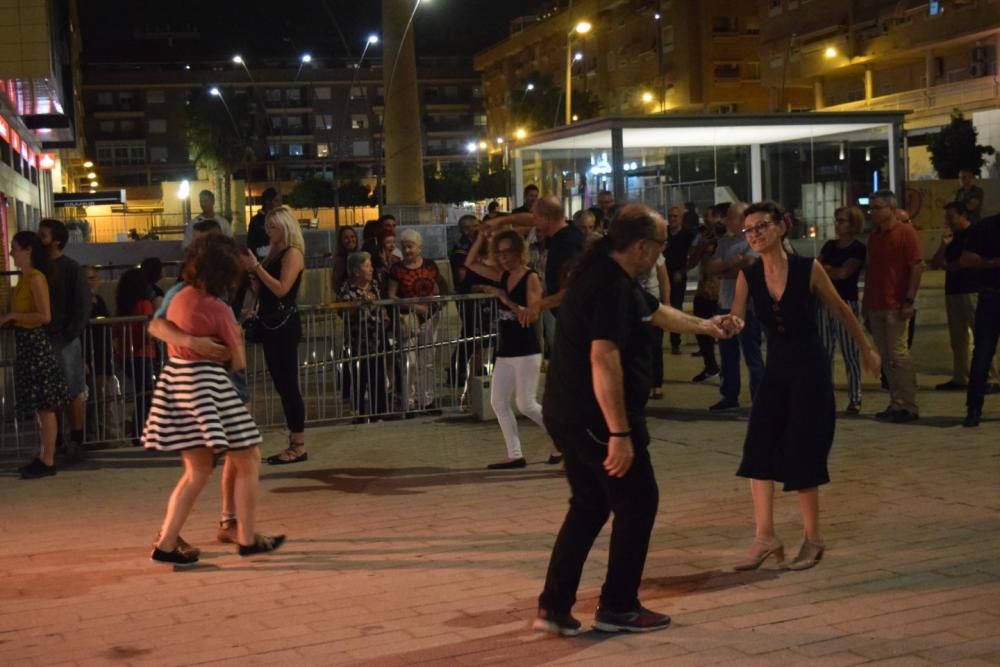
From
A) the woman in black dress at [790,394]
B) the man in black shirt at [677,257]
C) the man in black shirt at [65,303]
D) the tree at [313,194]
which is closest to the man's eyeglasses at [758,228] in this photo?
the woman in black dress at [790,394]

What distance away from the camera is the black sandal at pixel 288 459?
10.5 metres

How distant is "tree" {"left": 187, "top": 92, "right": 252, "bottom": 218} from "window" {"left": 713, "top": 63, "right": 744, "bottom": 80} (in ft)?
129

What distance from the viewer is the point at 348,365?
12.7 meters

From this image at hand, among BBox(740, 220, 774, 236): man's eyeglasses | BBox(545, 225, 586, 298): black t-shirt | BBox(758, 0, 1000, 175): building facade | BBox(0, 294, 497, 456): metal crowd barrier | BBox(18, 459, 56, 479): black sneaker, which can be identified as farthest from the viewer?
BBox(758, 0, 1000, 175): building facade

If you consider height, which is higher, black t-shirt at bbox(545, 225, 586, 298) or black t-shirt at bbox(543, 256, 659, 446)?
black t-shirt at bbox(545, 225, 586, 298)

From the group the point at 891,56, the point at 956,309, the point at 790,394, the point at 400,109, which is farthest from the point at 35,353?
the point at 891,56

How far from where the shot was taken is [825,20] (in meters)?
64.6

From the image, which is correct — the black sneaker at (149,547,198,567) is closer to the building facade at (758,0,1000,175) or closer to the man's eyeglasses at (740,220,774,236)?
the man's eyeglasses at (740,220,774,236)

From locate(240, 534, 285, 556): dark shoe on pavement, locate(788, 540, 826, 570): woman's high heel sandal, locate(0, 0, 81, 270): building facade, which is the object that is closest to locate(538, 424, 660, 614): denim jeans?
locate(788, 540, 826, 570): woman's high heel sandal

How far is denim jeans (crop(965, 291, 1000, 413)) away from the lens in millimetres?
11047

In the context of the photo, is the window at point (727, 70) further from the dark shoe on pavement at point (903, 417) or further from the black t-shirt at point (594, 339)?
the black t-shirt at point (594, 339)

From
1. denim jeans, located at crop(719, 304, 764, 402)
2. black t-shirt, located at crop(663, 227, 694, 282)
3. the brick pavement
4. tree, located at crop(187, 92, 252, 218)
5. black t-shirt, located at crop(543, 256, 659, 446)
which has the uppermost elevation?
tree, located at crop(187, 92, 252, 218)

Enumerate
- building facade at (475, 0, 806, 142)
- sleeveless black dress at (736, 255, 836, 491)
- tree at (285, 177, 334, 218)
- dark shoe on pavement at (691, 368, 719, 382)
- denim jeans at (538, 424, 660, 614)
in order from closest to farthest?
1. denim jeans at (538, 424, 660, 614)
2. sleeveless black dress at (736, 255, 836, 491)
3. dark shoe on pavement at (691, 368, 719, 382)
4. building facade at (475, 0, 806, 142)
5. tree at (285, 177, 334, 218)

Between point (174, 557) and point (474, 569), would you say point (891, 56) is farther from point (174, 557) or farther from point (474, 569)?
point (174, 557)
